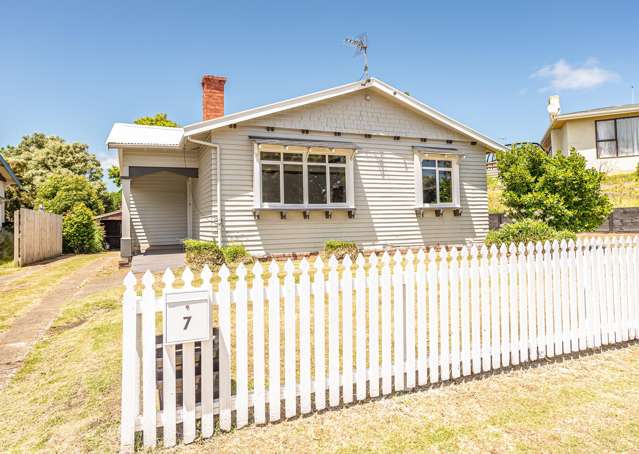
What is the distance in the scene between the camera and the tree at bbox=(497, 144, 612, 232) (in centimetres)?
1124

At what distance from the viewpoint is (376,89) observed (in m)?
12.4

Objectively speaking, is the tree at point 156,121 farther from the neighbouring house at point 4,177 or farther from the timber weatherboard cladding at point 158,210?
the timber weatherboard cladding at point 158,210

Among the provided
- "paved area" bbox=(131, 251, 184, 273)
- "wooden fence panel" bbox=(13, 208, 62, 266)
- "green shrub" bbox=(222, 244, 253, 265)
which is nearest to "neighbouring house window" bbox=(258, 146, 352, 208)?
"green shrub" bbox=(222, 244, 253, 265)

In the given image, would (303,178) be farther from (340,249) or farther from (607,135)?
(607,135)

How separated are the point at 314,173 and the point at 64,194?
1532cm

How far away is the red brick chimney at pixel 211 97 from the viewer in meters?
13.3

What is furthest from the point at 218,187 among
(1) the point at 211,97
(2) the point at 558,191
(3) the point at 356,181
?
(2) the point at 558,191

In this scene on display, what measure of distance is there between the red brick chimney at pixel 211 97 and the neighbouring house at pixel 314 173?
4cm

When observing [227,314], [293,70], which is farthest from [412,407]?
[293,70]

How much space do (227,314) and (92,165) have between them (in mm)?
39233

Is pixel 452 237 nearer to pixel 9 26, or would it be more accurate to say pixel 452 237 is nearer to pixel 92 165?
pixel 9 26

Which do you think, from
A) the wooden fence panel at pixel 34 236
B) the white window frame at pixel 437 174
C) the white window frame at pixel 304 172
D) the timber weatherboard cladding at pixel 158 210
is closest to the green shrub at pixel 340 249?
the white window frame at pixel 304 172

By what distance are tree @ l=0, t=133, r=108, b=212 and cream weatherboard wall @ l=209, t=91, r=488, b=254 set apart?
24560 mm

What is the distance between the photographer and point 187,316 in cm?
254
